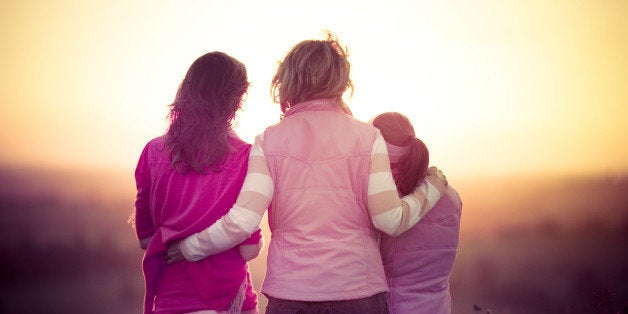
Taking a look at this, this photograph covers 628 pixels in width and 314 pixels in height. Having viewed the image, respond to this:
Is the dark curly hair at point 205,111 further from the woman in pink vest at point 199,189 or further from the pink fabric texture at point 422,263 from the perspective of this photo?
the pink fabric texture at point 422,263

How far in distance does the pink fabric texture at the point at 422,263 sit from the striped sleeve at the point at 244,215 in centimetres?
62

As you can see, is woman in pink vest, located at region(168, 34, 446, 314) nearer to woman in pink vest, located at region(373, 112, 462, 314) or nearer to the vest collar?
the vest collar

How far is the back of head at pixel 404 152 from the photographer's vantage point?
252cm

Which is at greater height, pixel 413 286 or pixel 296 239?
pixel 296 239

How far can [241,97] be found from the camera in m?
2.67

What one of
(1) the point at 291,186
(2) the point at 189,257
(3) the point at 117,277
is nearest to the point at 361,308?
(1) the point at 291,186

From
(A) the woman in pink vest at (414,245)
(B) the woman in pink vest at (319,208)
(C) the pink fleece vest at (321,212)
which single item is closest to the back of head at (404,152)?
(A) the woman in pink vest at (414,245)

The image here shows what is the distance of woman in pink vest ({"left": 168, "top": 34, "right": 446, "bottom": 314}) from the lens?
2262 millimetres

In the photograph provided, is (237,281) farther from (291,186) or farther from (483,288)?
(483,288)

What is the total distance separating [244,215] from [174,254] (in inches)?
16.6

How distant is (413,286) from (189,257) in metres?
0.98

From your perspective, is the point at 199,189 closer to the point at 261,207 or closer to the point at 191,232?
the point at 191,232

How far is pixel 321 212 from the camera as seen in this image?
90.0 inches

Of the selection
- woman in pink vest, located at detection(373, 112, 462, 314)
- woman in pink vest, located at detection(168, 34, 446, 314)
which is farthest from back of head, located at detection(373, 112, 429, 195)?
woman in pink vest, located at detection(168, 34, 446, 314)
